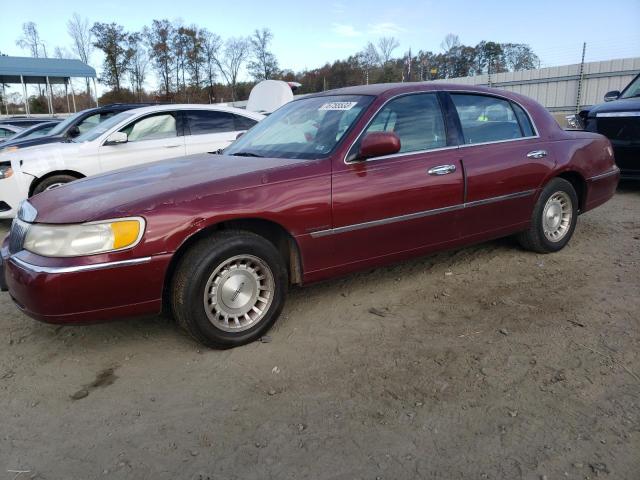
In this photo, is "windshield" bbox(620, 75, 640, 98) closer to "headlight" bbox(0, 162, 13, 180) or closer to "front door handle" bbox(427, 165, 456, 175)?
"front door handle" bbox(427, 165, 456, 175)

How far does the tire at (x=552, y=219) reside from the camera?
4648 millimetres

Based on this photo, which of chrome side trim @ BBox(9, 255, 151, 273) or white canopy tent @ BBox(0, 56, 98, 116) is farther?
white canopy tent @ BBox(0, 56, 98, 116)

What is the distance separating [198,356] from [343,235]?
121 cm

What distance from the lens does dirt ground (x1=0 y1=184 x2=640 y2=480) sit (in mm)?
2191

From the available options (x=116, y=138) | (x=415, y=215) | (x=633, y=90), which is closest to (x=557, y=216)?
(x=415, y=215)

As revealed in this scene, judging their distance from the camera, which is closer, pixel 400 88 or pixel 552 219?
pixel 400 88

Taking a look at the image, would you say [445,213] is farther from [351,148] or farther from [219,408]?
[219,408]

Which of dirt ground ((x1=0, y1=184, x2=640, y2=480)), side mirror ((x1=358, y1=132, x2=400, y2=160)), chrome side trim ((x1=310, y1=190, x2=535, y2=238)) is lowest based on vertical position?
dirt ground ((x1=0, y1=184, x2=640, y2=480))

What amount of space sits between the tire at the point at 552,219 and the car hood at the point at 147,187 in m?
2.44

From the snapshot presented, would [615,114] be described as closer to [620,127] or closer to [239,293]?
[620,127]

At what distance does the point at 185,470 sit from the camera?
2.17 metres

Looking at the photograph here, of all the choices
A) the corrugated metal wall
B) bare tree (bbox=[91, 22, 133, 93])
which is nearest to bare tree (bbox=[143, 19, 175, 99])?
bare tree (bbox=[91, 22, 133, 93])

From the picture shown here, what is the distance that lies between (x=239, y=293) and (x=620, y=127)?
6.48m

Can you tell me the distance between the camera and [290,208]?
3.25 m
